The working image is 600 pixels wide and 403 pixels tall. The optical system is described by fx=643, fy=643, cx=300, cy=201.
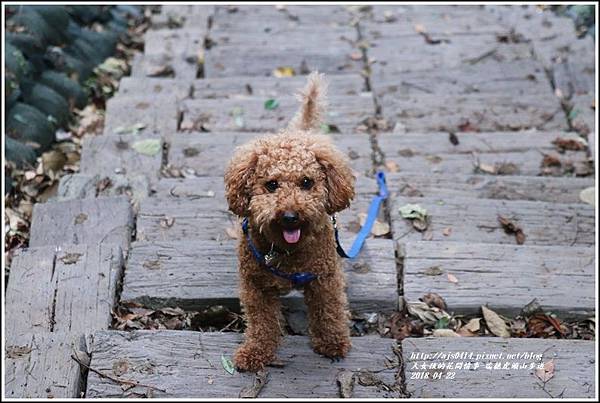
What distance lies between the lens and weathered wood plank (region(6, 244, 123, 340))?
3189 millimetres

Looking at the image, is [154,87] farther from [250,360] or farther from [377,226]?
[250,360]

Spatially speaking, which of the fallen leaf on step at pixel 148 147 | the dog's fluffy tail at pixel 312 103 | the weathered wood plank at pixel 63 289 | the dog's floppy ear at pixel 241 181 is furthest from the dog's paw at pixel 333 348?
the fallen leaf on step at pixel 148 147

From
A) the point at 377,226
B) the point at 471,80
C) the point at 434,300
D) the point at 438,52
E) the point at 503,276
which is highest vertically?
the point at 438,52

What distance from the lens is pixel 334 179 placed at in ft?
9.50

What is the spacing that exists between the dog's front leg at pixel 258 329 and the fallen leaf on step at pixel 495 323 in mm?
1092

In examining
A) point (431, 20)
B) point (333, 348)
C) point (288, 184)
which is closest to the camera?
point (288, 184)

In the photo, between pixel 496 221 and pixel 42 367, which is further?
pixel 496 221

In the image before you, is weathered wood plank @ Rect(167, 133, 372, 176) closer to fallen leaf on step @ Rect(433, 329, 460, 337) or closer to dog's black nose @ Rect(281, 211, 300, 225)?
fallen leaf on step @ Rect(433, 329, 460, 337)

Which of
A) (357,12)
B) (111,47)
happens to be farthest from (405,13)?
(111,47)

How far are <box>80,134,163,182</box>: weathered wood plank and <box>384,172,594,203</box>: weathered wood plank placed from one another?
5.32ft

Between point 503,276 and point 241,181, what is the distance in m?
1.62

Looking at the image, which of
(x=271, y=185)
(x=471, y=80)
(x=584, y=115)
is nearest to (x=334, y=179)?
(x=271, y=185)

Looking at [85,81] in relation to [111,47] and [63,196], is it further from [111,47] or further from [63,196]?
[63,196]

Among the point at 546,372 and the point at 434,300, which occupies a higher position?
the point at 434,300
